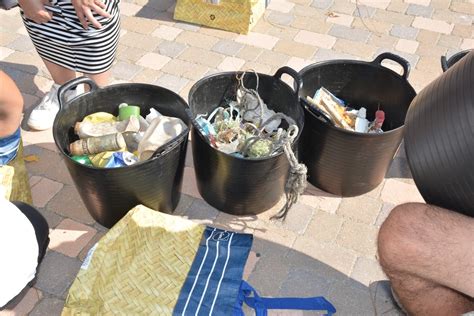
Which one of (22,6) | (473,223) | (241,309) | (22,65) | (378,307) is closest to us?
(473,223)

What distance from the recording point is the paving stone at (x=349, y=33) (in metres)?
3.66

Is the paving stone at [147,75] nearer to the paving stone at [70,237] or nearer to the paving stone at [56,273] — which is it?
the paving stone at [70,237]

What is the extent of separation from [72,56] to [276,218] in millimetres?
1368

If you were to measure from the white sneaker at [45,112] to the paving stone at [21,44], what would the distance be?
0.76 meters

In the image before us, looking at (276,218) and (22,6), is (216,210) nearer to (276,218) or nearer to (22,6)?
(276,218)

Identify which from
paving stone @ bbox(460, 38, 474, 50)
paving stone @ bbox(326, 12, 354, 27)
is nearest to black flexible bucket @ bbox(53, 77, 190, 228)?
paving stone @ bbox(326, 12, 354, 27)

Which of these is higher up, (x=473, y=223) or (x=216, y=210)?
(x=473, y=223)

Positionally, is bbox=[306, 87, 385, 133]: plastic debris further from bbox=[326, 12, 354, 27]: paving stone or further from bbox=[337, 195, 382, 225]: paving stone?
bbox=[326, 12, 354, 27]: paving stone

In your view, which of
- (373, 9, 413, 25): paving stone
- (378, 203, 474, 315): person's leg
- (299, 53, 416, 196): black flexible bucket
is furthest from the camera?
(373, 9, 413, 25): paving stone

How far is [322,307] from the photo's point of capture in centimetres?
199

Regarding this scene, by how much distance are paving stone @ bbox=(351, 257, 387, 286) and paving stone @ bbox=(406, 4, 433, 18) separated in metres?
2.61

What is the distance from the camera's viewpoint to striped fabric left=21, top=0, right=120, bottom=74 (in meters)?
2.31

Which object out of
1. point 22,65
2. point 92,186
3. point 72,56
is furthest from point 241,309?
point 22,65

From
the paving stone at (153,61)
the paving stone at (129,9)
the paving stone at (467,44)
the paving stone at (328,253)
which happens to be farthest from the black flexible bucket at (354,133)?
the paving stone at (129,9)
